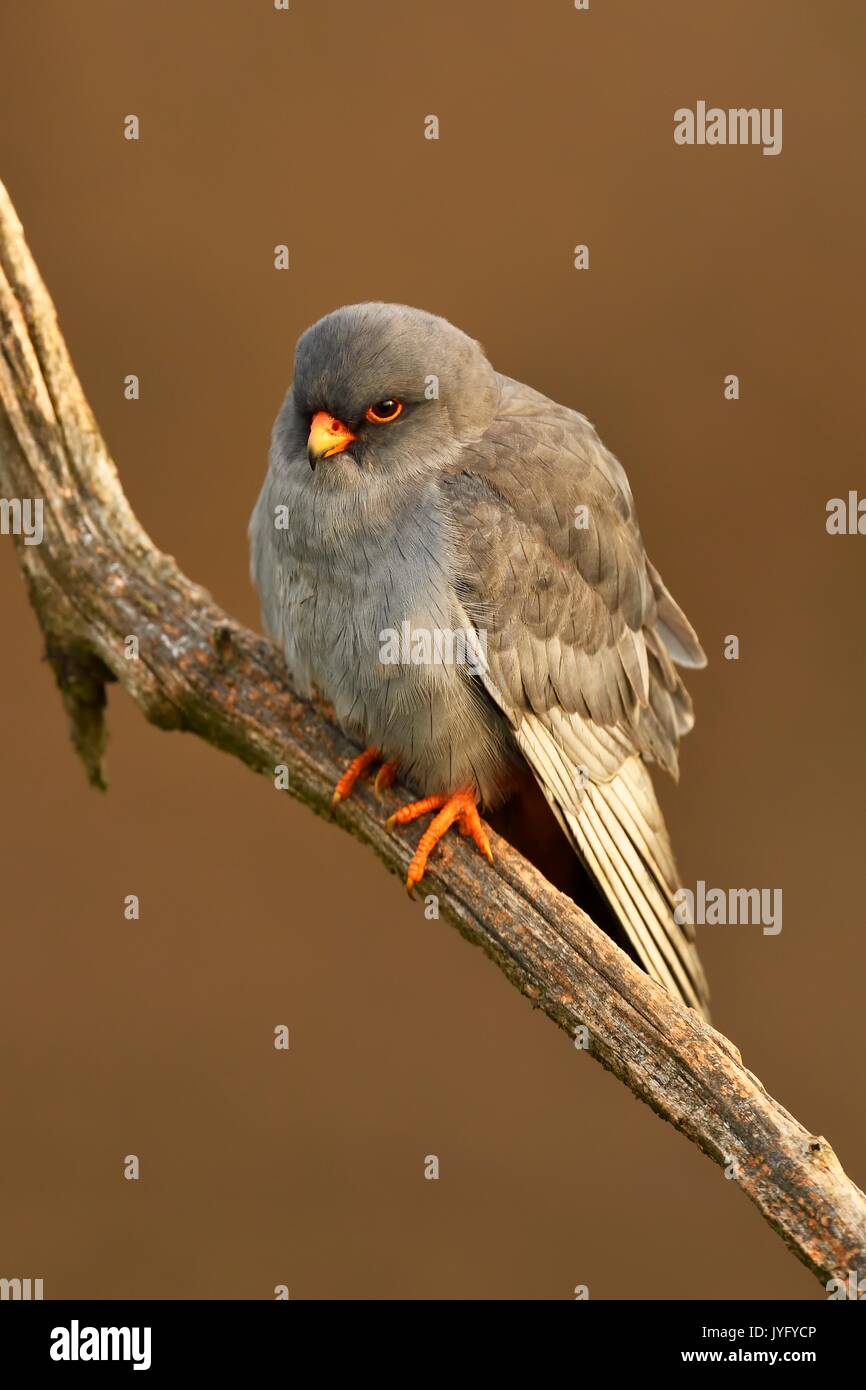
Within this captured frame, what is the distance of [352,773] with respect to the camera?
114 inches

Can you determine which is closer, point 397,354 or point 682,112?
point 397,354

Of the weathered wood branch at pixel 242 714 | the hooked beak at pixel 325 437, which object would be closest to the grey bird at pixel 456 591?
the hooked beak at pixel 325 437

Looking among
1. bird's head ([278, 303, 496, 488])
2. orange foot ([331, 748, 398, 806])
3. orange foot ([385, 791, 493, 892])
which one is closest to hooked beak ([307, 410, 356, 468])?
bird's head ([278, 303, 496, 488])

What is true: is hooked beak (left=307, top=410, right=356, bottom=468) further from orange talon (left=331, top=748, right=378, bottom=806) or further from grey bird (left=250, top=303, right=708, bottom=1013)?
orange talon (left=331, top=748, right=378, bottom=806)

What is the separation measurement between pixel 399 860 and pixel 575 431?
0.95 meters

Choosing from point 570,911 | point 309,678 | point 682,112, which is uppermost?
point 682,112

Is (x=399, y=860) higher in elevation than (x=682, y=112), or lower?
lower

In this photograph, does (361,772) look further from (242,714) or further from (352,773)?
(242,714)

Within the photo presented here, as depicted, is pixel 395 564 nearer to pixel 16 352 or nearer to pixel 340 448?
pixel 340 448

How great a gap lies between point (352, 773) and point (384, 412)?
2.32 ft

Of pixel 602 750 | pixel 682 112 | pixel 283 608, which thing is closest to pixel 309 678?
pixel 283 608

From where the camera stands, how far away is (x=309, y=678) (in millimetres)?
2902

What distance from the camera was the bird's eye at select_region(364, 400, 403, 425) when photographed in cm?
281

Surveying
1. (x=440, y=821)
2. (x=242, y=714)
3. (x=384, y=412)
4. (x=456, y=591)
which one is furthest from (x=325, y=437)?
(x=440, y=821)
